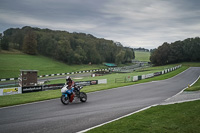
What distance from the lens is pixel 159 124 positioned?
704 cm

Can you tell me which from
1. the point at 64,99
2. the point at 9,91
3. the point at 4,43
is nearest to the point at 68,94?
the point at 64,99

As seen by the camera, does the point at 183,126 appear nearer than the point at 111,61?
Yes

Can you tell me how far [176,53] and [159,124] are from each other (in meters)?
102

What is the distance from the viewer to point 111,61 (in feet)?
399

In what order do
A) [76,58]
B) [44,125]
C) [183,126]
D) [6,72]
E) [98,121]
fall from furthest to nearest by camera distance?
Result: 1. [76,58]
2. [6,72]
3. [98,121]
4. [44,125]
5. [183,126]

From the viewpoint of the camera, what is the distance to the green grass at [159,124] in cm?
645

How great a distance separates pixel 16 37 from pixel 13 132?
347 ft

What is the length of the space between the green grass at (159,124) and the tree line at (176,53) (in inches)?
3631

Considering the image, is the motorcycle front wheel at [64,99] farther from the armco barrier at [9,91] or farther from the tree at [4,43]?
the tree at [4,43]

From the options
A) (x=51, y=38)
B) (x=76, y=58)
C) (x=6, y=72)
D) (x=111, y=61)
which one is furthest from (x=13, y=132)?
(x=111, y=61)

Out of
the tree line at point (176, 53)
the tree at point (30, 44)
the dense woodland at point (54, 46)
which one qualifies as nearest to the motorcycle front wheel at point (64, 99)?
the dense woodland at point (54, 46)

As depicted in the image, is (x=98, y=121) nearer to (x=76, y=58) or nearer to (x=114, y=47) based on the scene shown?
(x=76, y=58)

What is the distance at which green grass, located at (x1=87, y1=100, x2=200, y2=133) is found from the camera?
6.45m

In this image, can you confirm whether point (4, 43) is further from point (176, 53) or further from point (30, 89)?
point (176, 53)
